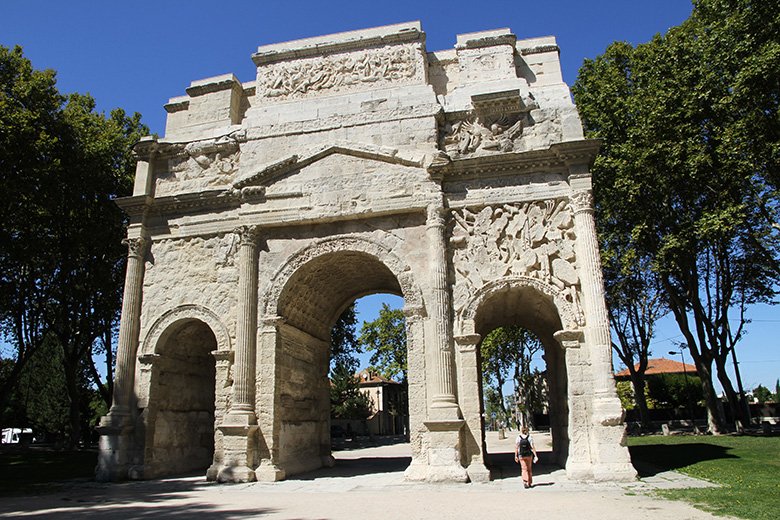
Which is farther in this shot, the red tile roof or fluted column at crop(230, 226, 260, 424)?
the red tile roof

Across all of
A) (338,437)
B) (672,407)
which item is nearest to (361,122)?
(338,437)

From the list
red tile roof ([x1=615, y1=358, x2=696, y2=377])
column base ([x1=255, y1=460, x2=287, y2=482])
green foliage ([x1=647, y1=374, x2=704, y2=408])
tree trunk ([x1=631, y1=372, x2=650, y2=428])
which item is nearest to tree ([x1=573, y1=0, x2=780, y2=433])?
tree trunk ([x1=631, y1=372, x2=650, y2=428])

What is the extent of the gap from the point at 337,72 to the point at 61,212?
41.5 ft

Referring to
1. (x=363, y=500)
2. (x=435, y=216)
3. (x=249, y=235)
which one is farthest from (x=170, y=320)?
(x=363, y=500)

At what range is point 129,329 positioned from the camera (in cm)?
1488

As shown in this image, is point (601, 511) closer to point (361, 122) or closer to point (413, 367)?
point (413, 367)

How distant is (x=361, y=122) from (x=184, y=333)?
7.54 m

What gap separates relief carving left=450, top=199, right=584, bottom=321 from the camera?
13.1 m

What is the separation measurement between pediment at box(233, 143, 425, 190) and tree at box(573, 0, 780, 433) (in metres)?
9.64

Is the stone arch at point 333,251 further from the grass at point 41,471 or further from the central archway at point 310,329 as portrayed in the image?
the grass at point 41,471

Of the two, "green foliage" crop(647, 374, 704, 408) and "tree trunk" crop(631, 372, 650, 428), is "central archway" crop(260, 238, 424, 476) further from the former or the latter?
"green foliage" crop(647, 374, 704, 408)

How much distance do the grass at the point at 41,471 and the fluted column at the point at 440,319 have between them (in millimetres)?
8898

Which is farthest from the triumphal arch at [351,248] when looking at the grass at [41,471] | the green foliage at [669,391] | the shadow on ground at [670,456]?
the green foliage at [669,391]

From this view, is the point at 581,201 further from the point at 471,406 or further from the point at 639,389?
the point at 639,389
